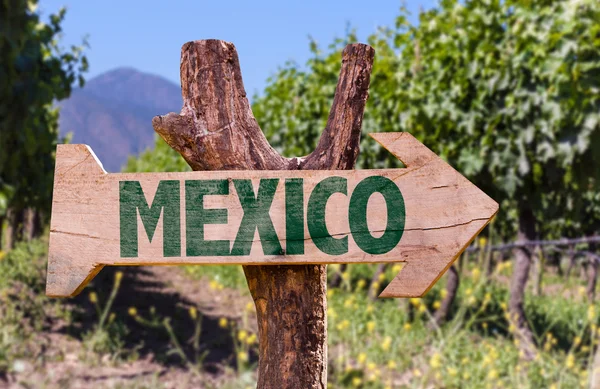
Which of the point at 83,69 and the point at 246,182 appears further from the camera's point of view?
the point at 83,69

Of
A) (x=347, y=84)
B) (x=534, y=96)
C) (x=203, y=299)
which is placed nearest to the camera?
(x=347, y=84)

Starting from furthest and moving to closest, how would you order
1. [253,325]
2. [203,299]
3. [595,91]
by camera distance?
[203,299]
[253,325]
[595,91]

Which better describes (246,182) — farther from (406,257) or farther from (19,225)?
(19,225)

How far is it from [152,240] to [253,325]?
4735 mm

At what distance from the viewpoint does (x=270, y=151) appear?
1.43 metres

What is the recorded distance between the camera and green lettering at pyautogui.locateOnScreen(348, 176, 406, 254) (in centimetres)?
131

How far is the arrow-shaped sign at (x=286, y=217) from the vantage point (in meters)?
1.30

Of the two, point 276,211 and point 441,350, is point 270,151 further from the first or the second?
point 441,350

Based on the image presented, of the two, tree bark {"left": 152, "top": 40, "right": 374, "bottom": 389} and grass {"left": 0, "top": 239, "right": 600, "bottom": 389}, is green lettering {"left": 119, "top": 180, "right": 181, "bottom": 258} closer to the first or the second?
tree bark {"left": 152, "top": 40, "right": 374, "bottom": 389}

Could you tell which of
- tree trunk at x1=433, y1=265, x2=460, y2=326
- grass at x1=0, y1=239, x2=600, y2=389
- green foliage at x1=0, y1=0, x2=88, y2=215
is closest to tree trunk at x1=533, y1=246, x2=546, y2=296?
grass at x1=0, y1=239, x2=600, y2=389

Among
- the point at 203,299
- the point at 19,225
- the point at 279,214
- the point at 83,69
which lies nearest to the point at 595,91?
the point at 279,214

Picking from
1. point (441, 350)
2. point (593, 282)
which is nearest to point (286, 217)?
point (441, 350)

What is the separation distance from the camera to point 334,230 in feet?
4.27

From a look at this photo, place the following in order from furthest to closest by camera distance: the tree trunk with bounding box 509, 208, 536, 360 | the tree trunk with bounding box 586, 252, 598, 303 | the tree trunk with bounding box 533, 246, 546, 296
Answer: the tree trunk with bounding box 586, 252, 598, 303
the tree trunk with bounding box 533, 246, 546, 296
the tree trunk with bounding box 509, 208, 536, 360
